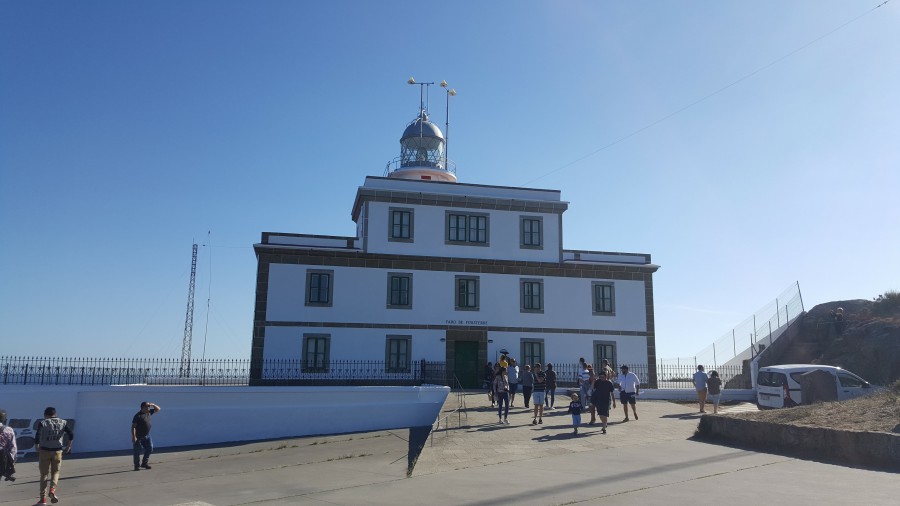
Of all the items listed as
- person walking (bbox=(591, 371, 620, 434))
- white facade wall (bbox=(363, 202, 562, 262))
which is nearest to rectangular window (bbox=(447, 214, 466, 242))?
white facade wall (bbox=(363, 202, 562, 262))

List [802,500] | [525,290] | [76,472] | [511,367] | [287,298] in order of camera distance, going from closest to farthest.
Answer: [802,500] < [76,472] < [511,367] < [287,298] < [525,290]

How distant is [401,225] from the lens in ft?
98.0

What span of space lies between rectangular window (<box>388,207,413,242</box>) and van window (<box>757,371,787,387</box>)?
15.7 metres

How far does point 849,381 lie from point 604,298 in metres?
13.1

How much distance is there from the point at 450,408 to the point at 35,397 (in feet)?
41.6

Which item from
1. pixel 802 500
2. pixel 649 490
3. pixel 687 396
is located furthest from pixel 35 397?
pixel 687 396

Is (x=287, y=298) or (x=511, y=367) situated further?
(x=287, y=298)

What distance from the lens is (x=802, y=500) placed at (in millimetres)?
8211

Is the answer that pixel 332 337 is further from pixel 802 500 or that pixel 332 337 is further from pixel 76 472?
pixel 802 500

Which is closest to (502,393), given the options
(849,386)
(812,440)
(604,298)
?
(812,440)

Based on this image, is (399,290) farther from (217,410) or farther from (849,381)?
(849,381)

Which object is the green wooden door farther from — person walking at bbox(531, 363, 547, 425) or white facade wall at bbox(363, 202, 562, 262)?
person walking at bbox(531, 363, 547, 425)

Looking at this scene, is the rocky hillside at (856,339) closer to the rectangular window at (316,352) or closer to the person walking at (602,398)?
the person walking at (602,398)

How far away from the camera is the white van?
18047 millimetres
